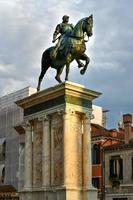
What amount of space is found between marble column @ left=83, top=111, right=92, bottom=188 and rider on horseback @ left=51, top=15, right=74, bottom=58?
2.87m

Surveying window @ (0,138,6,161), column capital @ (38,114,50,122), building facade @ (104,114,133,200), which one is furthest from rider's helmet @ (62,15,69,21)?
window @ (0,138,6,161)

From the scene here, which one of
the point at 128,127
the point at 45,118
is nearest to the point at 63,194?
the point at 45,118

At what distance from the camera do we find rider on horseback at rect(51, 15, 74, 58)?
20.2m

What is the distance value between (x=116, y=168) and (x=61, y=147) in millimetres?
26592

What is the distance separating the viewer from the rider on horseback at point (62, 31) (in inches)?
795

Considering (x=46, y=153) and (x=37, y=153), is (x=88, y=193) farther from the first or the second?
(x=37, y=153)

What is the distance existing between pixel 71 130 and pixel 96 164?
28.2 meters

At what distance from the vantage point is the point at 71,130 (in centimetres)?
1895

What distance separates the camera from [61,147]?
18953 millimetres

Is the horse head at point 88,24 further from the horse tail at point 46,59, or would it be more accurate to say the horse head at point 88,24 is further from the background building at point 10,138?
the background building at point 10,138

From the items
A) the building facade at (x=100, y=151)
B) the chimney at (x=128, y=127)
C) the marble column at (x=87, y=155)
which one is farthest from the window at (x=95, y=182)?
the marble column at (x=87, y=155)

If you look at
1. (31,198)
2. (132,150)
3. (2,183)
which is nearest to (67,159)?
(31,198)

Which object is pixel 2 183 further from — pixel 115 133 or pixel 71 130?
pixel 71 130

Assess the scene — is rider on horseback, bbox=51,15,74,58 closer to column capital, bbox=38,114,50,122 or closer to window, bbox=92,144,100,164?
column capital, bbox=38,114,50,122
